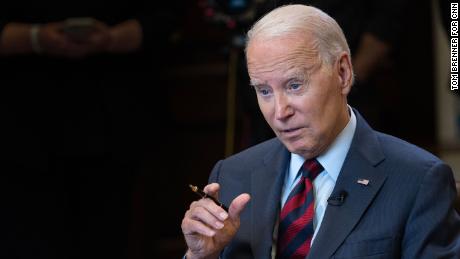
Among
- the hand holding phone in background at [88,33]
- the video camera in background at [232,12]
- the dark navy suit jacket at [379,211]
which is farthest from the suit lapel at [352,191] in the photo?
the hand holding phone in background at [88,33]

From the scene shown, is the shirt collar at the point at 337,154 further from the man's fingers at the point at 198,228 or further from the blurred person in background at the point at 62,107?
the blurred person in background at the point at 62,107

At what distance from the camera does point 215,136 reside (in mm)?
5332

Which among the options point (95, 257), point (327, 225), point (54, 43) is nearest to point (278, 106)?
point (327, 225)

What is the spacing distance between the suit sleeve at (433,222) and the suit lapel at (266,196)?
38 centimetres

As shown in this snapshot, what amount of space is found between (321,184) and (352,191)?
125mm

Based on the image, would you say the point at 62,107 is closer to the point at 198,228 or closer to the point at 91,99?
the point at 91,99

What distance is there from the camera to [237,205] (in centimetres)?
251

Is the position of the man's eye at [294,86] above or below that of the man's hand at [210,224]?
Result: above

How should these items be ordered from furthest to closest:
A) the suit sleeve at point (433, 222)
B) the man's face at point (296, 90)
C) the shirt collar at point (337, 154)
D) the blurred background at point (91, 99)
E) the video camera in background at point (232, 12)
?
1. the video camera in background at point (232, 12)
2. the blurred background at point (91, 99)
3. the shirt collar at point (337, 154)
4. the man's face at point (296, 90)
5. the suit sleeve at point (433, 222)

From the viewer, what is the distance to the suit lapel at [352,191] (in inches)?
101

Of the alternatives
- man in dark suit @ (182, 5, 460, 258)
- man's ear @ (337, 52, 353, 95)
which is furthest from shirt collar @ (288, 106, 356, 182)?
man's ear @ (337, 52, 353, 95)

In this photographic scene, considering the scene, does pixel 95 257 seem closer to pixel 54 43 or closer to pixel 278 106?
pixel 54 43

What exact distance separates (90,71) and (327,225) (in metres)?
2.05

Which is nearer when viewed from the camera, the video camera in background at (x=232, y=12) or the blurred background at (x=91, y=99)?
the blurred background at (x=91, y=99)
